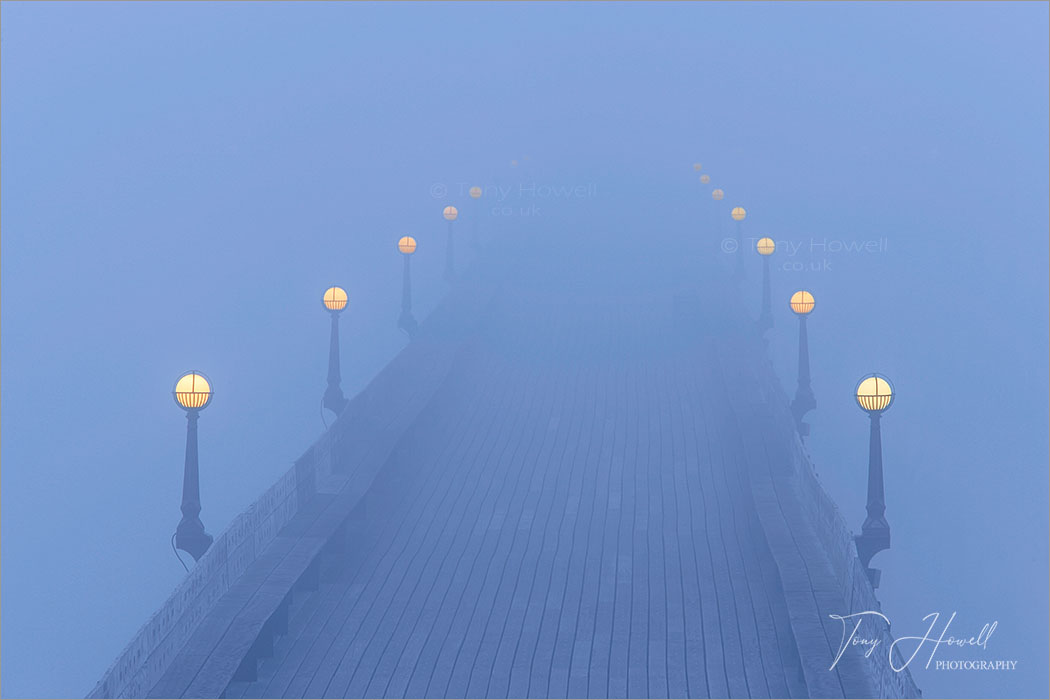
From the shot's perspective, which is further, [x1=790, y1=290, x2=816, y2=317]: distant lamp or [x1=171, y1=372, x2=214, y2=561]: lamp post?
[x1=790, y1=290, x2=816, y2=317]: distant lamp

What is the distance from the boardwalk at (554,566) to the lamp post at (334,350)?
2.02 metres

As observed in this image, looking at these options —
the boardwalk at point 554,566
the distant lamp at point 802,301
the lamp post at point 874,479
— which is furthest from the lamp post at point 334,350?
the lamp post at point 874,479

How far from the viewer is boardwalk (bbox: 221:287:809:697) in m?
10.4

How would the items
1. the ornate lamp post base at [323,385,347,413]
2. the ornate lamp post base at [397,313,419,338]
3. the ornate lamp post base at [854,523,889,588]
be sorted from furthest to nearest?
the ornate lamp post base at [397,313,419,338], the ornate lamp post base at [323,385,347,413], the ornate lamp post base at [854,523,889,588]

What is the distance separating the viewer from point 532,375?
2467 centimetres

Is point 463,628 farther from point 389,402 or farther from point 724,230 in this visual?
point 724,230

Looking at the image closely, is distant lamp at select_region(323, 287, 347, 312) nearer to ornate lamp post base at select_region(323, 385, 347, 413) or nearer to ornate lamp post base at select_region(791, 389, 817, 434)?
ornate lamp post base at select_region(323, 385, 347, 413)

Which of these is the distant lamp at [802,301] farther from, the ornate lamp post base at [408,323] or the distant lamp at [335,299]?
the ornate lamp post base at [408,323]

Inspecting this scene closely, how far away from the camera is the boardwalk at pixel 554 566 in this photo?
10.4 meters

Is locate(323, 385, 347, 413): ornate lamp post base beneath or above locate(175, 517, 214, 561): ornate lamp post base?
above

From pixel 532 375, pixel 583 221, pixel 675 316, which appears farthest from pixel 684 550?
pixel 583 221

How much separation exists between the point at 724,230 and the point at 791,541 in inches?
1593

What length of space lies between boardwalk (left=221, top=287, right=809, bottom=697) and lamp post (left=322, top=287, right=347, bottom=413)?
202 centimetres

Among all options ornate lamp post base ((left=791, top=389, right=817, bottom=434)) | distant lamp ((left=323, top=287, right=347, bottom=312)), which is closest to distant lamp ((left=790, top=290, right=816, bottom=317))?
ornate lamp post base ((left=791, top=389, right=817, bottom=434))
